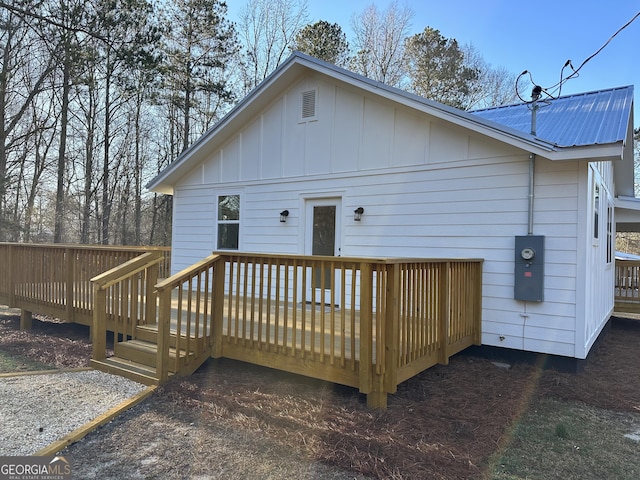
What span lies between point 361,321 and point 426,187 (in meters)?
2.96

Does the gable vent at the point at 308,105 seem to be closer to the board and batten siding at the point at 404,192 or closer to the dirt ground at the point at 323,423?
the board and batten siding at the point at 404,192

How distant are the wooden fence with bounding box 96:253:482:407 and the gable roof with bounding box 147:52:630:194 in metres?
A: 1.52

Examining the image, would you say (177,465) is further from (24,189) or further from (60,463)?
(24,189)

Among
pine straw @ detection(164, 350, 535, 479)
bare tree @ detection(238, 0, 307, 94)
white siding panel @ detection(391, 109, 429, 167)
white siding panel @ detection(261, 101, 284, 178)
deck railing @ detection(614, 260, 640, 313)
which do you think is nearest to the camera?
pine straw @ detection(164, 350, 535, 479)

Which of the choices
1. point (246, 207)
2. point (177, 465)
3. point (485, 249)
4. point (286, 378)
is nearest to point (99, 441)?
point (177, 465)

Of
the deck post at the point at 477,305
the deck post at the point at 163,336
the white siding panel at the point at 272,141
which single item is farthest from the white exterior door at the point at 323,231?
the deck post at the point at 163,336

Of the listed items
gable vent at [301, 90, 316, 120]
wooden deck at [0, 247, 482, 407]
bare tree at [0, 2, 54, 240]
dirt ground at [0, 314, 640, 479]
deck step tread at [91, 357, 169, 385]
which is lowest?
dirt ground at [0, 314, 640, 479]

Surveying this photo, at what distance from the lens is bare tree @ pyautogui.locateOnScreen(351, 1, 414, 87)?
18.0 m

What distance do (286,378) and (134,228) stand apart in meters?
18.8

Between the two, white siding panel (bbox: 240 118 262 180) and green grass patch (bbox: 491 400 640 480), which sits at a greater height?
white siding panel (bbox: 240 118 262 180)

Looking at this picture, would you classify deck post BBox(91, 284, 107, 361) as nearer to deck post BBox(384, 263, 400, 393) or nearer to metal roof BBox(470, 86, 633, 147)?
deck post BBox(384, 263, 400, 393)

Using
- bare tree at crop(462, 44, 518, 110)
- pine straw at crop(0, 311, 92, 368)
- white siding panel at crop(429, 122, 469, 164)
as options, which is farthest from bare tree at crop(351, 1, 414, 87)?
pine straw at crop(0, 311, 92, 368)

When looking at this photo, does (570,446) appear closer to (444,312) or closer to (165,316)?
(444,312)

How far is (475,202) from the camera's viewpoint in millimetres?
5371
